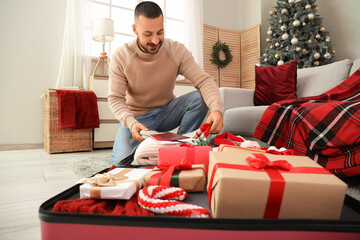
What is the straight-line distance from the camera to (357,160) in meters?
0.88

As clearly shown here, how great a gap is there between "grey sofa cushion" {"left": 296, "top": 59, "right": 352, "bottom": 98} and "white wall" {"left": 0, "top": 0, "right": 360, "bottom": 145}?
4.31ft

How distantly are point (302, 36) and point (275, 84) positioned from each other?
3.92ft

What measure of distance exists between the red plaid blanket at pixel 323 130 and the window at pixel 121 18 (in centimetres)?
225

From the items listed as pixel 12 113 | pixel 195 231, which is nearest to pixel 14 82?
pixel 12 113

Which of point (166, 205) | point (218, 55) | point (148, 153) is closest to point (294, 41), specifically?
point (218, 55)

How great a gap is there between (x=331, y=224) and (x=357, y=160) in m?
0.67

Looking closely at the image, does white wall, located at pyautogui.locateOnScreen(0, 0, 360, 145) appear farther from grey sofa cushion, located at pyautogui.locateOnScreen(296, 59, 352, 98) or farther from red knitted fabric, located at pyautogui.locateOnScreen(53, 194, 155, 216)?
red knitted fabric, located at pyautogui.locateOnScreen(53, 194, 155, 216)

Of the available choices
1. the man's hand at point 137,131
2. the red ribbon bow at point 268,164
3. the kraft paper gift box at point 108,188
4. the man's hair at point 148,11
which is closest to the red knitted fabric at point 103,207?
the kraft paper gift box at point 108,188

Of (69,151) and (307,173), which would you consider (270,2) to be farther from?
(307,173)

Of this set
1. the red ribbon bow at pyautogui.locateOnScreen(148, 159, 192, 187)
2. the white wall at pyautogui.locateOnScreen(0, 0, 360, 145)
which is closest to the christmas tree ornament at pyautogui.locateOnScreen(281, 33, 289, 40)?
the white wall at pyautogui.locateOnScreen(0, 0, 360, 145)

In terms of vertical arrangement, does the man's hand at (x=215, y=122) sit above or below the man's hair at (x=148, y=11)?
below

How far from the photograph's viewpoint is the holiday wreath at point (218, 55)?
3545mm

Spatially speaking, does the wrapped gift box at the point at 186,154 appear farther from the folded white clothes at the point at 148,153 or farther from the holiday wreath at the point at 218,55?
the holiday wreath at the point at 218,55

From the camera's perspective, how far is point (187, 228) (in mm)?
375
